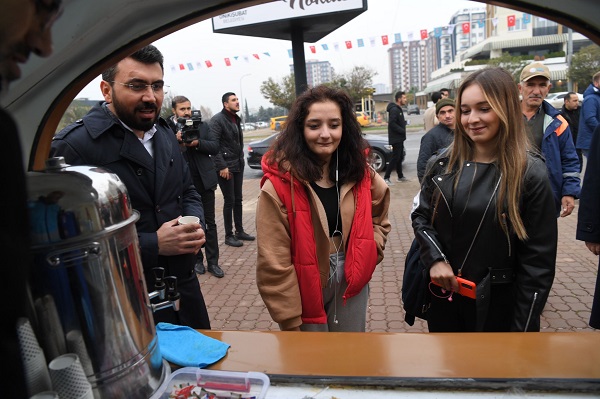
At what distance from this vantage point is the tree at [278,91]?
34250 mm

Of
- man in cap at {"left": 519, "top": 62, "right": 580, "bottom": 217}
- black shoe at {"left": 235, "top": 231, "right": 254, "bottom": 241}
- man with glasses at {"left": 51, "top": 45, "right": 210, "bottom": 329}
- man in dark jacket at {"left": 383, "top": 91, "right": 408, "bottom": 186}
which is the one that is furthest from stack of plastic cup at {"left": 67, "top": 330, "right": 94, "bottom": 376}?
man in dark jacket at {"left": 383, "top": 91, "right": 408, "bottom": 186}

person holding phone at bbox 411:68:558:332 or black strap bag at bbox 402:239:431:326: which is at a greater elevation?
person holding phone at bbox 411:68:558:332

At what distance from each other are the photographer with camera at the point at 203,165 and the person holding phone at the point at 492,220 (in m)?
3.25

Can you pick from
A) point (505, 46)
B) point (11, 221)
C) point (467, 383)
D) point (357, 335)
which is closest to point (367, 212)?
point (357, 335)

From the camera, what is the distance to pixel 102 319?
3.18 feet

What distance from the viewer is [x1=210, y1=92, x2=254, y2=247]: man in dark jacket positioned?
224 inches

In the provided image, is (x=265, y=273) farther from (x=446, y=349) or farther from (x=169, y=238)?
(x=446, y=349)

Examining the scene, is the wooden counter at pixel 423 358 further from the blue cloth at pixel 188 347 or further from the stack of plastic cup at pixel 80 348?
the stack of plastic cup at pixel 80 348

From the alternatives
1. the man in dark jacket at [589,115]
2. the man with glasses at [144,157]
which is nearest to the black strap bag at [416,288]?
the man with glasses at [144,157]

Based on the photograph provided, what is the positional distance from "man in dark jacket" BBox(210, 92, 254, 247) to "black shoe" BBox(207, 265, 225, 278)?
3.15ft

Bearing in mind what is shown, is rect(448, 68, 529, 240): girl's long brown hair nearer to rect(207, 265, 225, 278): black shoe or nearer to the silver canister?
the silver canister

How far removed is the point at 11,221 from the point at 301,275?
157 cm

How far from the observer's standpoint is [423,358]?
125 cm

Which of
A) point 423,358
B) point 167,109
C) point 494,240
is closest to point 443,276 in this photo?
point 494,240
